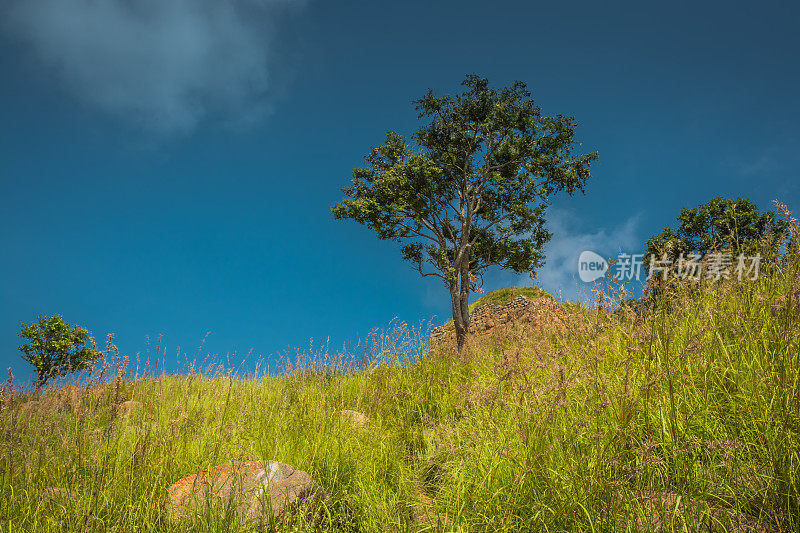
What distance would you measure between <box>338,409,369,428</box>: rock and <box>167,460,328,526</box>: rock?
1.62 metres

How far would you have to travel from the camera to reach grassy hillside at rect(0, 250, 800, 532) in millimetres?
2359

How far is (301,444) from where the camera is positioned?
454 centimetres

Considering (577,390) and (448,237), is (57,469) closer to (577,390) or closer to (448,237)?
(577,390)

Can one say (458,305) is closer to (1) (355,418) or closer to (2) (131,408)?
(1) (355,418)

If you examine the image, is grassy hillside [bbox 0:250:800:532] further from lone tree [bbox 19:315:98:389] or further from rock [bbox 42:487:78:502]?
lone tree [bbox 19:315:98:389]

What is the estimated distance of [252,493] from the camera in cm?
318

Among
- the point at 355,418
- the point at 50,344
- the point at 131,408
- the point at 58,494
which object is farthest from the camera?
the point at 50,344

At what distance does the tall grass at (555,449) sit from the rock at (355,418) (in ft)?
0.54

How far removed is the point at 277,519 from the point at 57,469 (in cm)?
226

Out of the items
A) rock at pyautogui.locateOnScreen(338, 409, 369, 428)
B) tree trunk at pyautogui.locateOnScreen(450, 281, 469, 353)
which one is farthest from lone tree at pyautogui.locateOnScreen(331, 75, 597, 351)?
rock at pyautogui.locateOnScreen(338, 409, 369, 428)

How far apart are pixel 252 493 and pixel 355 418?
2507 millimetres

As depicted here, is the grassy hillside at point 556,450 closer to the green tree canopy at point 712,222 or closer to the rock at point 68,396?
the rock at point 68,396

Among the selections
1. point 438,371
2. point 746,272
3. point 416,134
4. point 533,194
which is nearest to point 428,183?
point 416,134

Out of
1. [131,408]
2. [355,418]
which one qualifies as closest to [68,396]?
[131,408]
